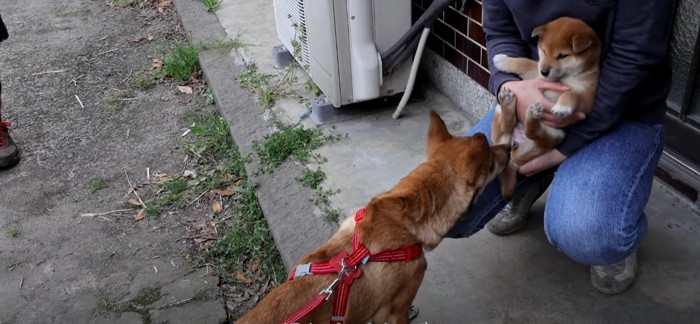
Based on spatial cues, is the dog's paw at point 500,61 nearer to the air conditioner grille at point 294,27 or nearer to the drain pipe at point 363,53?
the drain pipe at point 363,53

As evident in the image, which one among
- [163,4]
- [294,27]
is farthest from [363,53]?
[163,4]

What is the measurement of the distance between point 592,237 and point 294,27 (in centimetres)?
295

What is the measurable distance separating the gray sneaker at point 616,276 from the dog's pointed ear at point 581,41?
0.94 metres

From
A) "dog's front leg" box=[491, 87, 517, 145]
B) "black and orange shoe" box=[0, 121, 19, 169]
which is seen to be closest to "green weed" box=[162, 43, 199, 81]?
"black and orange shoe" box=[0, 121, 19, 169]

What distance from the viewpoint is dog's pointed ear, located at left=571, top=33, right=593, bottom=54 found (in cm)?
254

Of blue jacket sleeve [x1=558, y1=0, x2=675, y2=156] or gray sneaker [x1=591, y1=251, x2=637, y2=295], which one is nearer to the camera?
blue jacket sleeve [x1=558, y1=0, x2=675, y2=156]

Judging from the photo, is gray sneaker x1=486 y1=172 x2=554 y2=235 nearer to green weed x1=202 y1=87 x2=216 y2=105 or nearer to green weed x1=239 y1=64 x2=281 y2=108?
green weed x1=239 y1=64 x2=281 y2=108

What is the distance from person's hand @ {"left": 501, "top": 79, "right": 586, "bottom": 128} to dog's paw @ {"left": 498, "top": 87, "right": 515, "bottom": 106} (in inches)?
0.9

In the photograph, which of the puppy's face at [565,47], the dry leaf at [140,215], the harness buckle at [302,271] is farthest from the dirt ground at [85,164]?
the puppy's face at [565,47]

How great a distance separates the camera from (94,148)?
16.6 ft

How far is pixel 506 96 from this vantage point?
2807 mm

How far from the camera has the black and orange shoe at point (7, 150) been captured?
4.88 m

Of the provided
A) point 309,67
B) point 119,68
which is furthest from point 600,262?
point 119,68

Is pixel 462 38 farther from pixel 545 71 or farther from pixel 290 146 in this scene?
pixel 545 71
